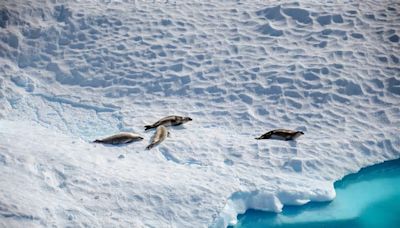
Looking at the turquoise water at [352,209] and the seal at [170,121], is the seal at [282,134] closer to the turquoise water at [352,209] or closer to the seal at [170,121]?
the turquoise water at [352,209]

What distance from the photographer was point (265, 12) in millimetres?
9648

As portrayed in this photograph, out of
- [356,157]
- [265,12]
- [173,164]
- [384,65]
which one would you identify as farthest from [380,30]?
[173,164]

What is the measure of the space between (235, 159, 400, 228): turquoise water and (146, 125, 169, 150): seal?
137 cm

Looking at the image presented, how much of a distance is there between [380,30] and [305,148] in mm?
2837

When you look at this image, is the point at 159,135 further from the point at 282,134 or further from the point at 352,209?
the point at 352,209

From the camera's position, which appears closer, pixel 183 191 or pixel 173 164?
pixel 183 191

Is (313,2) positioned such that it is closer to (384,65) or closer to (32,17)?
(384,65)

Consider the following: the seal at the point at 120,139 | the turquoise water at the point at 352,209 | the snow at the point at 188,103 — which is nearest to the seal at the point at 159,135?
the snow at the point at 188,103

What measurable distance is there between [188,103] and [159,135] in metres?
0.99

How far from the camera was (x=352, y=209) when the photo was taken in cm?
673

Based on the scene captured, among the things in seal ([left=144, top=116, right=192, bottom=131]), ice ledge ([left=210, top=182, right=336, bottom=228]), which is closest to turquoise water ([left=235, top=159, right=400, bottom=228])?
A: ice ledge ([left=210, top=182, right=336, bottom=228])

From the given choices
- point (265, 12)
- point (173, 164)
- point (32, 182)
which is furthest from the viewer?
point (265, 12)

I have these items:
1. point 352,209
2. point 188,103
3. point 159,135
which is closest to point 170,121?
point 159,135

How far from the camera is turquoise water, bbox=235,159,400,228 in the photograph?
653cm
